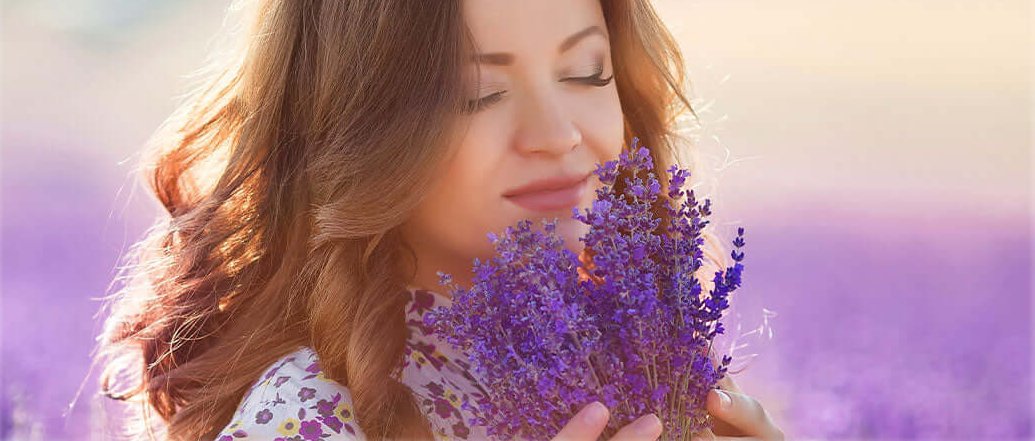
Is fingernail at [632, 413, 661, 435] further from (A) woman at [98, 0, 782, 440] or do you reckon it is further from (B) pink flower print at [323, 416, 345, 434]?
(B) pink flower print at [323, 416, 345, 434]

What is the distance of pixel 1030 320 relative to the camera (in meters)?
5.26

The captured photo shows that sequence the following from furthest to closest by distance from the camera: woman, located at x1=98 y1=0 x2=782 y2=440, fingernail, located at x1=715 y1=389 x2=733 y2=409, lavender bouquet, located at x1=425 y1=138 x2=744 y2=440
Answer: woman, located at x1=98 y1=0 x2=782 y2=440
fingernail, located at x1=715 y1=389 x2=733 y2=409
lavender bouquet, located at x1=425 y1=138 x2=744 y2=440

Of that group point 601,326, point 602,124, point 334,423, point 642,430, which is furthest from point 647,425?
point 602,124

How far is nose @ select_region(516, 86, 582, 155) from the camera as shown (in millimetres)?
2025

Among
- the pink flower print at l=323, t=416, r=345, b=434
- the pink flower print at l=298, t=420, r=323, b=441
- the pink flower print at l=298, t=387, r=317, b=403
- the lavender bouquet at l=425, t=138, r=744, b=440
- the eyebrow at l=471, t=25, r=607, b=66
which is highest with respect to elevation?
the eyebrow at l=471, t=25, r=607, b=66

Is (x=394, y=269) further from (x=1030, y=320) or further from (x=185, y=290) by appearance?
(x=1030, y=320)

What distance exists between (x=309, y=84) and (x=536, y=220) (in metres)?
0.49

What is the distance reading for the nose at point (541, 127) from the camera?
6.64ft

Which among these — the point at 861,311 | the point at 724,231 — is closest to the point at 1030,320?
the point at 861,311

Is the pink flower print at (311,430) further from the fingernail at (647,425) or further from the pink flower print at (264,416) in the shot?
the fingernail at (647,425)

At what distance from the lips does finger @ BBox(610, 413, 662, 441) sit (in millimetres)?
512

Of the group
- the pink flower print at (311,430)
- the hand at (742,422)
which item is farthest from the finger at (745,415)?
the pink flower print at (311,430)

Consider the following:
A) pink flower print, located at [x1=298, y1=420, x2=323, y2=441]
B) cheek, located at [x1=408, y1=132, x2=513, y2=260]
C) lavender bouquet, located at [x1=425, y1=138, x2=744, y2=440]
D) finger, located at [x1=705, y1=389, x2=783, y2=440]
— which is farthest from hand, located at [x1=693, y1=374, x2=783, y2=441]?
pink flower print, located at [x1=298, y1=420, x2=323, y2=441]

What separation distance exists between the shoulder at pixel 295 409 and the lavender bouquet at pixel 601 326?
32 cm
